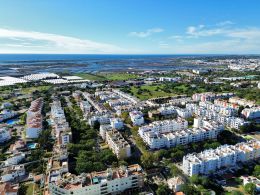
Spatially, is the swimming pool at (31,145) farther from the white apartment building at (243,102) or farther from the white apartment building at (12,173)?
the white apartment building at (243,102)

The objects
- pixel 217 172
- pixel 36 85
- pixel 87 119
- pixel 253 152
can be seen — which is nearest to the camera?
pixel 217 172

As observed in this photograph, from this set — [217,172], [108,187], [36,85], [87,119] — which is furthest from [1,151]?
[36,85]

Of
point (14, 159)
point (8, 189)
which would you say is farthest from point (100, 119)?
point (8, 189)

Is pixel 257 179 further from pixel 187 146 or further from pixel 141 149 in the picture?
pixel 141 149

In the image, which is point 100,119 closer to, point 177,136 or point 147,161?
point 177,136

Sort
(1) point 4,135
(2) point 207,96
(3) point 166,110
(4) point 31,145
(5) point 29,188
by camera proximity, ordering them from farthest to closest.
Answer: (2) point 207,96, (3) point 166,110, (1) point 4,135, (4) point 31,145, (5) point 29,188

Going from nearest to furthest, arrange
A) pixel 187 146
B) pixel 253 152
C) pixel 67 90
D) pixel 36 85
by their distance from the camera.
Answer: pixel 253 152, pixel 187 146, pixel 67 90, pixel 36 85

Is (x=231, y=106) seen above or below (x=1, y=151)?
above
